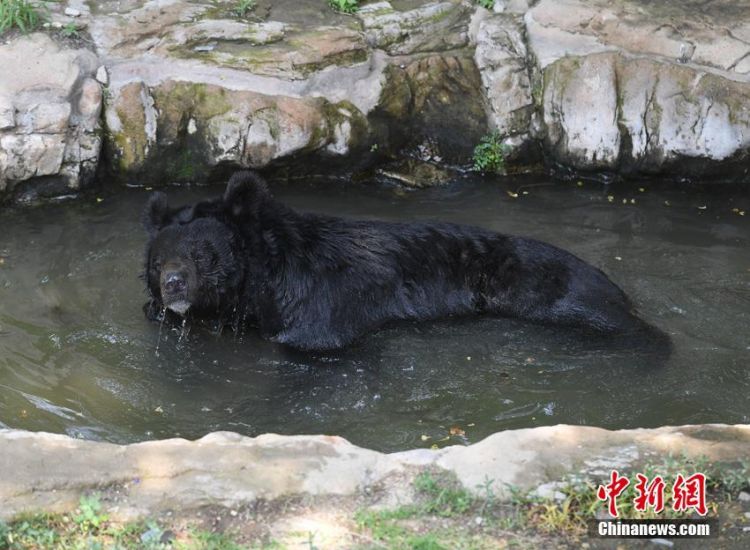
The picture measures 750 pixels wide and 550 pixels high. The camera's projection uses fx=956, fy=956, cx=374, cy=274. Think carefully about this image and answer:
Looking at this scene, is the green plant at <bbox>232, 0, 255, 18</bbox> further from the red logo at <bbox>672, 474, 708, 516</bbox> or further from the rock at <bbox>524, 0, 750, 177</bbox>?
the red logo at <bbox>672, 474, 708, 516</bbox>

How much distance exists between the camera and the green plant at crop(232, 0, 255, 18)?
854cm

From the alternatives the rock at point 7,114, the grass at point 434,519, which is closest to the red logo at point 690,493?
the grass at point 434,519

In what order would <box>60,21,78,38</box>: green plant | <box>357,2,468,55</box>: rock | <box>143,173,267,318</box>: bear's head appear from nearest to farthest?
1. <box>143,173,267,318</box>: bear's head
2. <box>60,21,78,38</box>: green plant
3. <box>357,2,468,55</box>: rock

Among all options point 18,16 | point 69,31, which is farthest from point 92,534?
point 18,16

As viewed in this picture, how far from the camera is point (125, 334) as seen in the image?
6.11m

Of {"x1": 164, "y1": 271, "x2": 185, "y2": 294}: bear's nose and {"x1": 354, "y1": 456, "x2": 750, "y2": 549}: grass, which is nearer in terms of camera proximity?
{"x1": 354, "y1": 456, "x2": 750, "y2": 549}: grass

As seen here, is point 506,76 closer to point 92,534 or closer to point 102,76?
point 102,76

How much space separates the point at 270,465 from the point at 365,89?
17.0 ft

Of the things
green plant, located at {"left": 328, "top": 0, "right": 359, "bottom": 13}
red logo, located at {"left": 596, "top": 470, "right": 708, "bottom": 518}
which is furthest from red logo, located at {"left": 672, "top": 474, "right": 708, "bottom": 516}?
green plant, located at {"left": 328, "top": 0, "right": 359, "bottom": 13}

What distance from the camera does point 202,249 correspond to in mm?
5977

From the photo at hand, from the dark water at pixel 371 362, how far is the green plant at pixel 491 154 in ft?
3.74

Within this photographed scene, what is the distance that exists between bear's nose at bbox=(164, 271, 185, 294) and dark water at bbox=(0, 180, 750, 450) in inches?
16.7

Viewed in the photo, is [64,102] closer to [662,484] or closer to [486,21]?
[486,21]

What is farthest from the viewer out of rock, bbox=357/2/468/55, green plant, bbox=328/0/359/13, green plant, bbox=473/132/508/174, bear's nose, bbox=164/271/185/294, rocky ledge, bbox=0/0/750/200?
green plant, bbox=328/0/359/13
